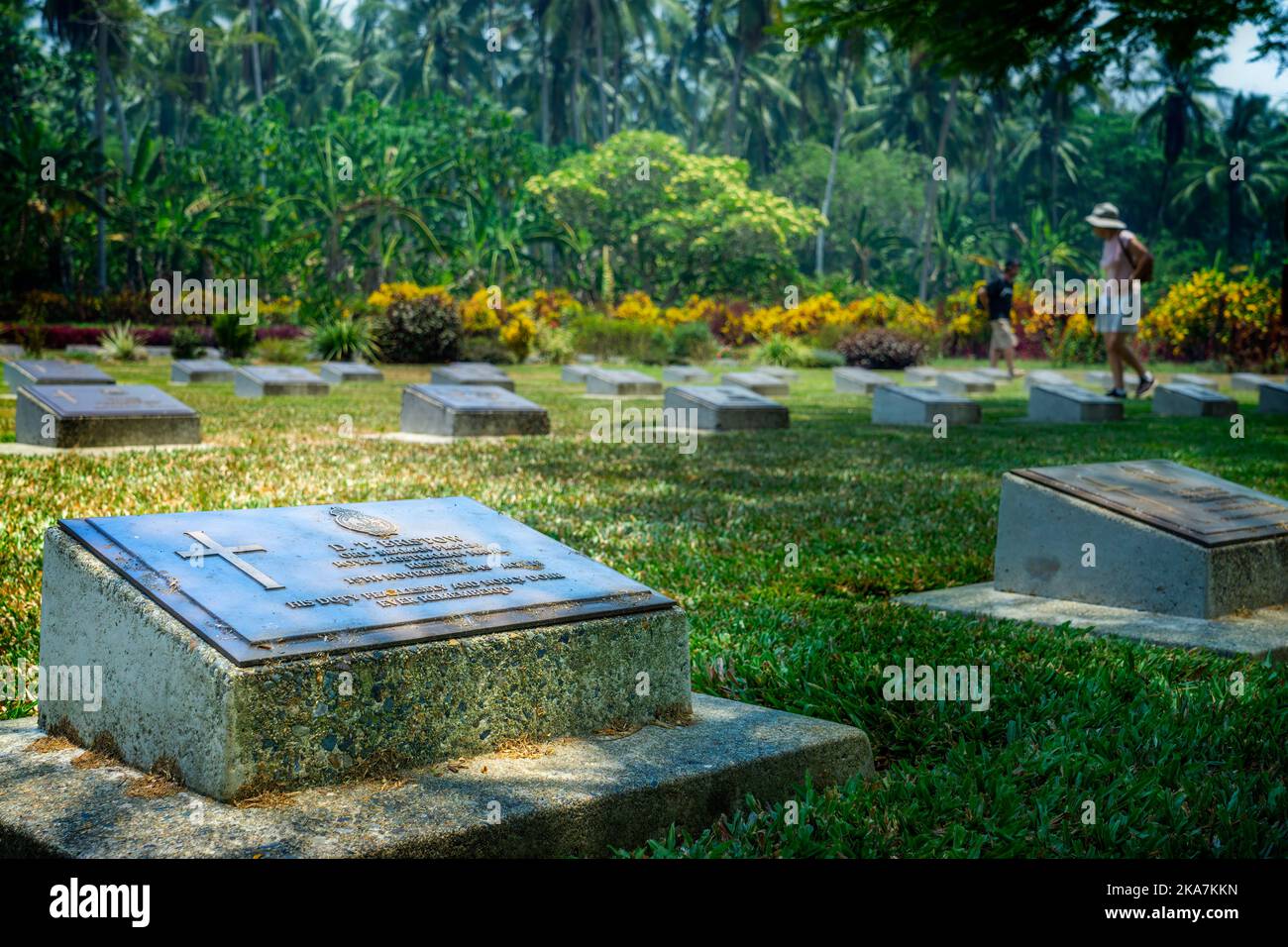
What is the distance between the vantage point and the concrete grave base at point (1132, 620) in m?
4.73

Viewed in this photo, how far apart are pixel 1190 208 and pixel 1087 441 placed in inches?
1790

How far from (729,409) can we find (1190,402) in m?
6.69

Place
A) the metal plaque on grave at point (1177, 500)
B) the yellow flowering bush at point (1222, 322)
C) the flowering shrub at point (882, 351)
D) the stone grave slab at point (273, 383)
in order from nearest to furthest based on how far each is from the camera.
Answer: the metal plaque on grave at point (1177, 500) < the stone grave slab at point (273, 383) < the yellow flowering bush at point (1222, 322) < the flowering shrub at point (882, 351)

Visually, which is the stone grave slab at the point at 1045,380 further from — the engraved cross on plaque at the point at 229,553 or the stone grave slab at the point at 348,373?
the engraved cross on plaque at the point at 229,553

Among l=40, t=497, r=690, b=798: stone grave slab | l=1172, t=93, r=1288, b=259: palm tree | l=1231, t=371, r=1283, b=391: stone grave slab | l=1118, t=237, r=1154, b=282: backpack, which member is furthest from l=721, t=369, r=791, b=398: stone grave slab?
l=1172, t=93, r=1288, b=259: palm tree

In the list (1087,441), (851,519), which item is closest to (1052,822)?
(851,519)

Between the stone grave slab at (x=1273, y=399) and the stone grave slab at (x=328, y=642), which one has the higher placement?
A: the stone grave slab at (x=328, y=642)

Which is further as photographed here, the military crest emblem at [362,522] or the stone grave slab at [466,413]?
the stone grave slab at [466,413]

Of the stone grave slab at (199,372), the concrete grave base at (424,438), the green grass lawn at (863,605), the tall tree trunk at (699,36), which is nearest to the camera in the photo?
the green grass lawn at (863,605)

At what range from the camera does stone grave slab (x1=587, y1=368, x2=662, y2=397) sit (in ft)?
60.2

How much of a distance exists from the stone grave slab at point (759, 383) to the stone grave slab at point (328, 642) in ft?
49.6

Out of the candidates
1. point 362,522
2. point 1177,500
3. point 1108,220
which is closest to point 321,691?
point 362,522

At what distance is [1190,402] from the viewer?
53.5 ft

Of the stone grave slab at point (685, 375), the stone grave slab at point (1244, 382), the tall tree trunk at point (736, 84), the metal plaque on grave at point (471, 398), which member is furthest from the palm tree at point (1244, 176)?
the metal plaque on grave at point (471, 398)
